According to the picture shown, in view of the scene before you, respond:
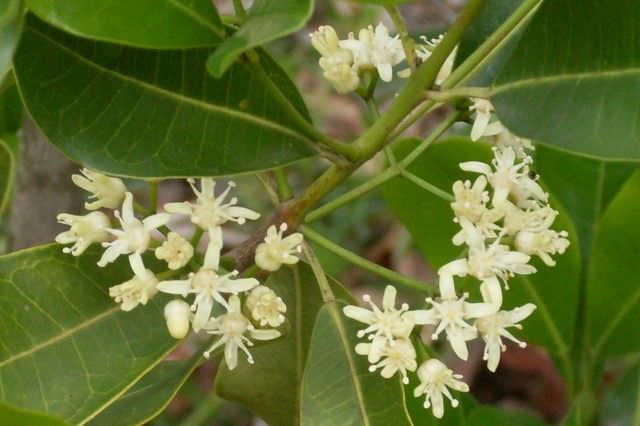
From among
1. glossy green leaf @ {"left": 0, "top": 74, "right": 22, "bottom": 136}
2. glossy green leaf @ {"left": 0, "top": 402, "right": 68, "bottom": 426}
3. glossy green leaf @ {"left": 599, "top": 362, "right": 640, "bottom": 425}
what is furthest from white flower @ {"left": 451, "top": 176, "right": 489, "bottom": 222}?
glossy green leaf @ {"left": 599, "top": 362, "right": 640, "bottom": 425}

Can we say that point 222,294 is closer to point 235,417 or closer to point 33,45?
point 33,45

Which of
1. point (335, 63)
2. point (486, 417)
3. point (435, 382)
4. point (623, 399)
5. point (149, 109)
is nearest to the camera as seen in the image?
point (149, 109)

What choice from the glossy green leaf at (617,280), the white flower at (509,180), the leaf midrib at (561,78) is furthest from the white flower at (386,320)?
the glossy green leaf at (617,280)

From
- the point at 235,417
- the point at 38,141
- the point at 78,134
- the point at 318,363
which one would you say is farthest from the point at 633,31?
the point at 235,417

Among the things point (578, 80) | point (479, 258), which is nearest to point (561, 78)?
point (578, 80)

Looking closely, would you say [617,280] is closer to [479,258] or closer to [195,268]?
[479,258]
